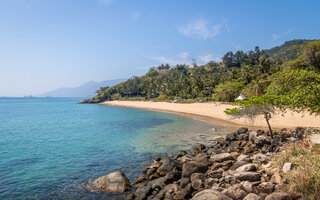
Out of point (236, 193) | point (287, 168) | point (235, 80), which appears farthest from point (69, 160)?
point (235, 80)

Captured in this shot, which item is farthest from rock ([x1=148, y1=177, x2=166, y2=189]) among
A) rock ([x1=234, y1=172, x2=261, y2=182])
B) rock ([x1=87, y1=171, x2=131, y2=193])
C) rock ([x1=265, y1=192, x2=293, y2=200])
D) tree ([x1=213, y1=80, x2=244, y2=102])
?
tree ([x1=213, y1=80, x2=244, y2=102])

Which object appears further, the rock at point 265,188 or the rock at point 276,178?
the rock at point 276,178

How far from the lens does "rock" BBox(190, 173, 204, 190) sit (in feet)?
32.7

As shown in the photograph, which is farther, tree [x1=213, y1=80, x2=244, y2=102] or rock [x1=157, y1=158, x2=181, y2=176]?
tree [x1=213, y1=80, x2=244, y2=102]

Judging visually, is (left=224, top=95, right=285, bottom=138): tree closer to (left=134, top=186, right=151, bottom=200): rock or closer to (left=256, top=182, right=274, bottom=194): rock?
(left=256, top=182, right=274, bottom=194): rock

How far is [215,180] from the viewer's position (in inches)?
395

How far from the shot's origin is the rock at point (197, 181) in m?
9.98

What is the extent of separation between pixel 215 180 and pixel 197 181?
1.00 meters

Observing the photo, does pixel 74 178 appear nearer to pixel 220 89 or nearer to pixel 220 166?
pixel 220 166

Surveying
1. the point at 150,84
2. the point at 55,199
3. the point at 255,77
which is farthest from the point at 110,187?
the point at 150,84

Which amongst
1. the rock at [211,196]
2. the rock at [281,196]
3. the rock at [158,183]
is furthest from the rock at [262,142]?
the rock at [211,196]

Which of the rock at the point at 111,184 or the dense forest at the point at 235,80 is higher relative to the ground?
the dense forest at the point at 235,80

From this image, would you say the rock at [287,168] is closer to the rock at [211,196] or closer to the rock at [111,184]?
the rock at [211,196]

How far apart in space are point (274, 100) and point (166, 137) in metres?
15.3
